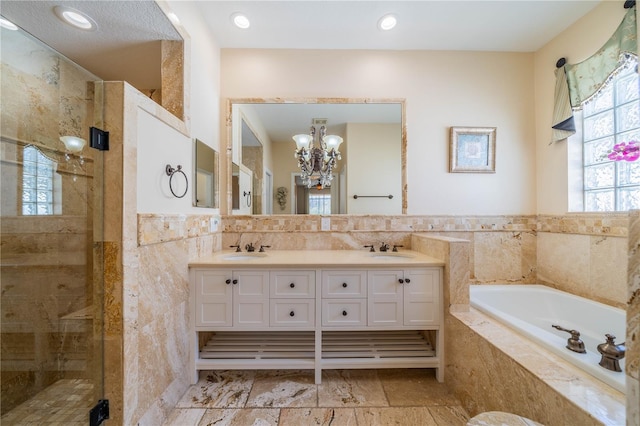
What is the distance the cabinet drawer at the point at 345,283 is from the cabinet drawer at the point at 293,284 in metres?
0.10

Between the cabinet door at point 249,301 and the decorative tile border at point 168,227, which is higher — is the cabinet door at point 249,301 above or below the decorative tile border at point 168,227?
below

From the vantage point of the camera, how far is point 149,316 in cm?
126

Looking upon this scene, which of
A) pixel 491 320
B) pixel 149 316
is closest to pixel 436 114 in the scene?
pixel 491 320

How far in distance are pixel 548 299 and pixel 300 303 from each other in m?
2.08

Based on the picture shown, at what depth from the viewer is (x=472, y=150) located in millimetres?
2250

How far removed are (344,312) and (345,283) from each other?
0.65 ft

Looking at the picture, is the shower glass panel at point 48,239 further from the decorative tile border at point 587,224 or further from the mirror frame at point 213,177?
the decorative tile border at point 587,224

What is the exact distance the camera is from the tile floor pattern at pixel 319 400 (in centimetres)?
136

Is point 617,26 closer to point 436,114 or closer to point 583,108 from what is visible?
point 583,108

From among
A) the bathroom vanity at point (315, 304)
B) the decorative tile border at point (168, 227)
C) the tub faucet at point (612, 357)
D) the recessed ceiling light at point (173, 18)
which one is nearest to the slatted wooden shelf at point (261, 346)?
the bathroom vanity at point (315, 304)

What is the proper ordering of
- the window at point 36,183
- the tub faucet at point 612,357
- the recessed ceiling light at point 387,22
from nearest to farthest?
the tub faucet at point 612,357 → the window at point 36,183 → the recessed ceiling light at point 387,22

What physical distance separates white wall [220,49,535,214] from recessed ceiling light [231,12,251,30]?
0.27 meters

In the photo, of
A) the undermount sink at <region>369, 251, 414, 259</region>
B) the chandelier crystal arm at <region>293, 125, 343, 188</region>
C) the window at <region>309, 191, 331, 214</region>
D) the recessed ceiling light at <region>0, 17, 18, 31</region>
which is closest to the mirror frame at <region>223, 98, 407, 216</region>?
the chandelier crystal arm at <region>293, 125, 343, 188</region>

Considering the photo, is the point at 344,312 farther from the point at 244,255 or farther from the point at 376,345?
the point at 244,255
